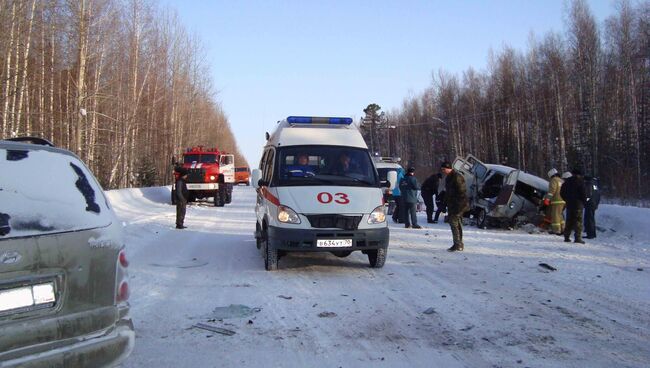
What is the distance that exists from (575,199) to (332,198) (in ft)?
22.3

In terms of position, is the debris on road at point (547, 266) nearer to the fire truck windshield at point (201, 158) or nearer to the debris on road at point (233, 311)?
the debris on road at point (233, 311)

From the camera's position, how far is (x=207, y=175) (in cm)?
2289

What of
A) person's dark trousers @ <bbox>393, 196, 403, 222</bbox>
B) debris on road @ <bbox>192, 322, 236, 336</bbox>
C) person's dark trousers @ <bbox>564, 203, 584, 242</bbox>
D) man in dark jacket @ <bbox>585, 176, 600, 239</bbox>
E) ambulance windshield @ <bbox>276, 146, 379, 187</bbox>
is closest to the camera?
debris on road @ <bbox>192, 322, 236, 336</bbox>

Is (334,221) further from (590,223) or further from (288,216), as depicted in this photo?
(590,223)

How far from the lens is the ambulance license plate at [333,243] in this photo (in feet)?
24.5

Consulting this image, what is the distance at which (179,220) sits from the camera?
13.8 m

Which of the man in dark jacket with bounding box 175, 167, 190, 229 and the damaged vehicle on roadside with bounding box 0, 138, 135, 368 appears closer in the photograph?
the damaged vehicle on roadside with bounding box 0, 138, 135, 368

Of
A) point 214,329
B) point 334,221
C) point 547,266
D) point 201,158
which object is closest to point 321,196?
point 334,221

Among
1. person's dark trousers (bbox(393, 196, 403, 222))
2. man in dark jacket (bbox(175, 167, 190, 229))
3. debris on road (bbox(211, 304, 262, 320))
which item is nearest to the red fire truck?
Answer: man in dark jacket (bbox(175, 167, 190, 229))

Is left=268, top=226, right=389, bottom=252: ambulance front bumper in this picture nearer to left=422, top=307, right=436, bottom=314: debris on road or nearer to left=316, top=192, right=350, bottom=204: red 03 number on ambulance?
left=316, top=192, right=350, bottom=204: red 03 number on ambulance

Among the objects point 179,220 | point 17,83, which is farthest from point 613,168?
point 17,83

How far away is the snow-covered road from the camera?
14.5 ft

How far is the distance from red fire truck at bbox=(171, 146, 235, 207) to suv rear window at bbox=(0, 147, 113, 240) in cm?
1932

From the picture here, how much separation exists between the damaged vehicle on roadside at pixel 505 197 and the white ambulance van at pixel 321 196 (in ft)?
23.7
